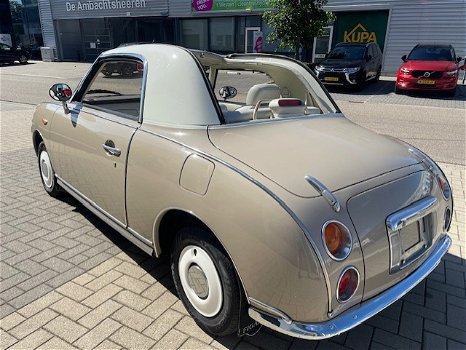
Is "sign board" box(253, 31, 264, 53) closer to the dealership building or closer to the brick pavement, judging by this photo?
the dealership building

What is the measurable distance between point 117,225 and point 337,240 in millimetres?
1854

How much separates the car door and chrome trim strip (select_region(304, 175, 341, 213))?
4.49 ft

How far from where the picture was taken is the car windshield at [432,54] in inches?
506

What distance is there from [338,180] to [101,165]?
1.87 metres

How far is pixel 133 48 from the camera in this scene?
3002 mm

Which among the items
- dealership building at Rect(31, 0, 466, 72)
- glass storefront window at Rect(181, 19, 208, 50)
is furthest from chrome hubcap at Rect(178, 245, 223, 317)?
glass storefront window at Rect(181, 19, 208, 50)

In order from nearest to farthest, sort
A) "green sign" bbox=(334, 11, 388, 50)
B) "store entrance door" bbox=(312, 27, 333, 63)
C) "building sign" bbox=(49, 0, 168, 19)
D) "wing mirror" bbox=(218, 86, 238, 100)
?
"wing mirror" bbox=(218, 86, 238, 100)
"green sign" bbox=(334, 11, 388, 50)
"store entrance door" bbox=(312, 27, 333, 63)
"building sign" bbox=(49, 0, 168, 19)

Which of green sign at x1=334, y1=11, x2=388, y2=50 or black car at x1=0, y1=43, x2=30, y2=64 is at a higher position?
green sign at x1=334, y1=11, x2=388, y2=50

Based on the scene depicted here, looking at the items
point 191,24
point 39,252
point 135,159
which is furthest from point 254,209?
point 191,24

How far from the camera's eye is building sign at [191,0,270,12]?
2119 centimetres

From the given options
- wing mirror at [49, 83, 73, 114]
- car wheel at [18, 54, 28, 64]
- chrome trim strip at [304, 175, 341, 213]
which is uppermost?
wing mirror at [49, 83, 73, 114]

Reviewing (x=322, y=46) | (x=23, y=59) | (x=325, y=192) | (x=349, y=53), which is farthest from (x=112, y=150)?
(x=23, y=59)

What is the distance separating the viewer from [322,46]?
20844 millimetres

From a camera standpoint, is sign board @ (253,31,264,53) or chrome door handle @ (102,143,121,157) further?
sign board @ (253,31,264,53)
